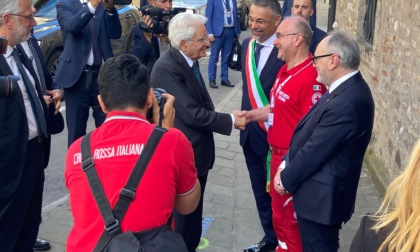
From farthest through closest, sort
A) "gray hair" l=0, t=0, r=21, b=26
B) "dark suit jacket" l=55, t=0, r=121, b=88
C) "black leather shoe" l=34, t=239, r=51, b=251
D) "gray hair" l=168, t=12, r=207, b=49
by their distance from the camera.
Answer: "dark suit jacket" l=55, t=0, r=121, b=88 → "black leather shoe" l=34, t=239, r=51, b=251 → "gray hair" l=168, t=12, r=207, b=49 → "gray hair" l=0, t=0, r=21, b=26

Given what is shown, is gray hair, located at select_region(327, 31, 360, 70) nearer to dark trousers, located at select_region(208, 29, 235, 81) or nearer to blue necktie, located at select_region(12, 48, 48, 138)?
blue necktie, located at select_region(12, 48, 48, 138)

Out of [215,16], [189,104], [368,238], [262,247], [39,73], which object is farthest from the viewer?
[215,16]

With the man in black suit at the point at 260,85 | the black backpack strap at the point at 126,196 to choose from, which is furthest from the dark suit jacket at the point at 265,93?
the black backpack strap at the point at 126,196

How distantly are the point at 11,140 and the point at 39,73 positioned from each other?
0.79m

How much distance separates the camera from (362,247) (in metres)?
1.78

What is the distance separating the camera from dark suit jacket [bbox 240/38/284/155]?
4.19m

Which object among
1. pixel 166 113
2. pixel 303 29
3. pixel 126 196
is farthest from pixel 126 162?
pixel 303 29

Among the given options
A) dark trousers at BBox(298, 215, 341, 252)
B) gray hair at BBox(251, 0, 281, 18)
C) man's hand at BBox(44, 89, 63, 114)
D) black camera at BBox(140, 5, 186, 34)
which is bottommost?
dark trousers at BBox(298, 215, 341, 252)

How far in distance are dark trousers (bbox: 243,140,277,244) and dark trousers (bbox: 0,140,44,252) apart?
1624mm

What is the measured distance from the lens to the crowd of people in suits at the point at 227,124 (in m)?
2.43

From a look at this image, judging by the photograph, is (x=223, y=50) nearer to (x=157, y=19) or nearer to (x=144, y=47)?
(x=144, y=47)

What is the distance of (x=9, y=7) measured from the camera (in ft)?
11.8

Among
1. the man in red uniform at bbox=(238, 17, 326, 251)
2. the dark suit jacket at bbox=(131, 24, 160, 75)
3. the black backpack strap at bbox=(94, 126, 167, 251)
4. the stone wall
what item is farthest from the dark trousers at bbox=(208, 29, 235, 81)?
the black backpack strap at bbox=(94, 126, 167, 251)

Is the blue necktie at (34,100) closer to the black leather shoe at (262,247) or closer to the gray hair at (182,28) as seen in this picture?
the gray hair at (182,28)
